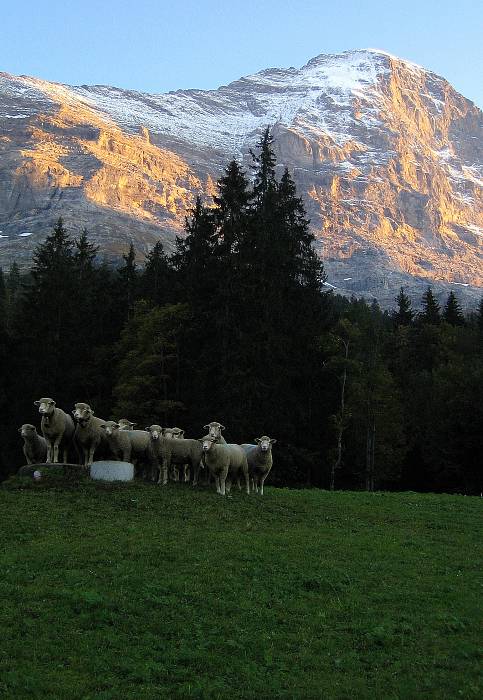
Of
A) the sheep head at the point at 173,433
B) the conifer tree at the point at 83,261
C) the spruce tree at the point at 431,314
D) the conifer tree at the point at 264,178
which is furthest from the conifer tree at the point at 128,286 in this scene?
the spruce tree at the point at 431,314

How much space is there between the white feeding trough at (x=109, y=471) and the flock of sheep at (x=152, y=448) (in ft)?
5.42

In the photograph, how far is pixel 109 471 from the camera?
26.0 m

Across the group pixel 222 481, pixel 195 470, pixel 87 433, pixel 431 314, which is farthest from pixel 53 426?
pixel 431 314

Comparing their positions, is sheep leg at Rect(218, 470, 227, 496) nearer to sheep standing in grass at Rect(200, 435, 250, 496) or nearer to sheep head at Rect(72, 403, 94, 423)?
sheep standing in grass at Rect(200, 435, 250, 496)

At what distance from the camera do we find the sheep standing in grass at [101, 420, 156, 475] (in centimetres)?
2800

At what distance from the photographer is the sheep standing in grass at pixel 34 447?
2912 centimetres

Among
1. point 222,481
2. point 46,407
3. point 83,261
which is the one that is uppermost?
point 83,261

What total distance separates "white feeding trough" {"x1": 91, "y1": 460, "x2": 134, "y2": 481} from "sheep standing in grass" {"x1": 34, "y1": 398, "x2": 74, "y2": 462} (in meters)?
2.76

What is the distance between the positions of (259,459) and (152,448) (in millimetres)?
3735

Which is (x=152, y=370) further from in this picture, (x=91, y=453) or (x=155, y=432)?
(x=155, y=432)

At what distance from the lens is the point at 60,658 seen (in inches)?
445

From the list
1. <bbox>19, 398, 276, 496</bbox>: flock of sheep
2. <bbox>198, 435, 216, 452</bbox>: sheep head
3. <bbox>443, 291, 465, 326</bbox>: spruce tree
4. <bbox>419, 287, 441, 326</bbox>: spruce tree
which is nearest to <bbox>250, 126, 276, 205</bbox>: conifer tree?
A: <bbox>19, 398, 276, 496</bbox>: flock of sheep

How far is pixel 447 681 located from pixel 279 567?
5.79 m

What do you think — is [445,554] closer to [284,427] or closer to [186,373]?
[284,427]
